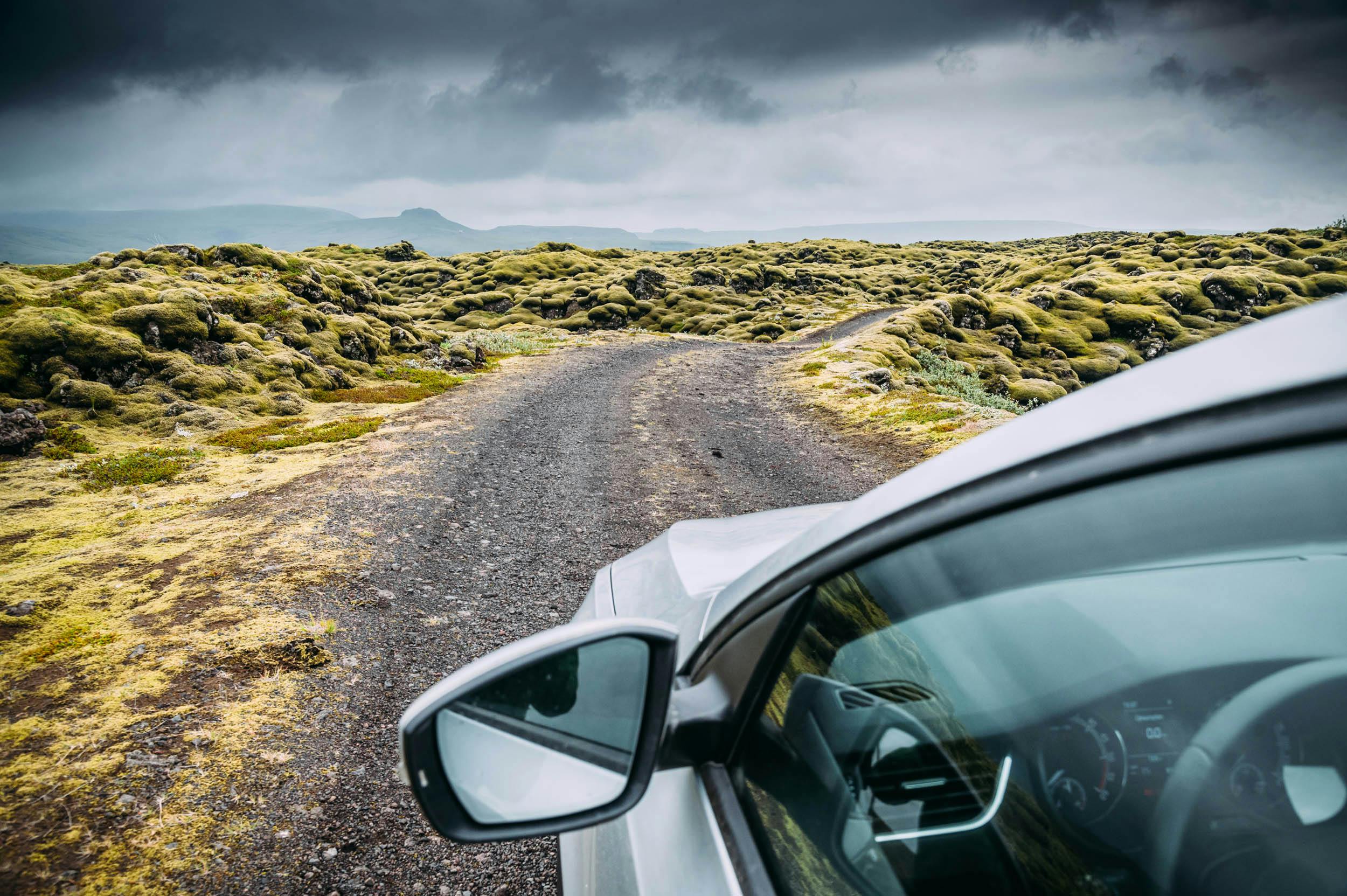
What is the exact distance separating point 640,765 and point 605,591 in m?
1.14

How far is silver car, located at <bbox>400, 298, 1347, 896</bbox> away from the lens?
729mm

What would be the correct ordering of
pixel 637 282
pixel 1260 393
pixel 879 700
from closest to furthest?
pixel 1260 393
pixel 879 700
pixel 637 282

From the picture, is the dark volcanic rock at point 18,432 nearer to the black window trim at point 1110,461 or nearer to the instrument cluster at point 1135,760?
the black window trim at point 1110,461

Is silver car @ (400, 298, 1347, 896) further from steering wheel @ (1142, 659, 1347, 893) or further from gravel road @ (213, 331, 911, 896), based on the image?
gravel road @ (213, 331, 911, 896)

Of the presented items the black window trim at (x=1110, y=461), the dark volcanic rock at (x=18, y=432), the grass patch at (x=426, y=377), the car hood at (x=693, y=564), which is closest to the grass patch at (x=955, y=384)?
the grass patch at (x=426, y=377)

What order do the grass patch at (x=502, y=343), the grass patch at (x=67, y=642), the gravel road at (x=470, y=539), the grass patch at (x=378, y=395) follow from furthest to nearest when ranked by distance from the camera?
the grass patch at (x=502, y=343) → the grass patch at (x=378, y=395) → the grass patch at (x=67, y=642) → the gravel road at (x=470, y=539)

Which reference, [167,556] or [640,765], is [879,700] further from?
[167,556]

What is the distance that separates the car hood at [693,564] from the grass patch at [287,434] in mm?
10018

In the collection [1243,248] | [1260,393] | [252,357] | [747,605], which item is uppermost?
[1243,248]

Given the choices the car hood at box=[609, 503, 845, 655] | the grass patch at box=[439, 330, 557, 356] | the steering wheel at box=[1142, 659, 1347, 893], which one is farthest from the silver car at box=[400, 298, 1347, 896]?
the grass patch at box=[439, 330, 557, 356]

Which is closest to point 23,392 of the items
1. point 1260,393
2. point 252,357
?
point 252,357

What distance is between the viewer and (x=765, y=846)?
4.13 ft

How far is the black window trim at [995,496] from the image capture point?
24.0 inches

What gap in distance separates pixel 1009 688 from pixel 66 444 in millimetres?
13566
